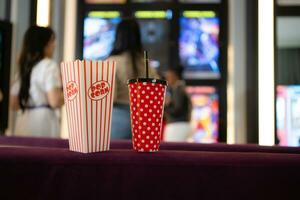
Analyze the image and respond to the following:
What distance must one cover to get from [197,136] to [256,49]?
1.11 meters

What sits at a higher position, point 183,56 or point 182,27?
point 182,27

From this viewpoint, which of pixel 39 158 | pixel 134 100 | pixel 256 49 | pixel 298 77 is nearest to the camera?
pixel 39 158

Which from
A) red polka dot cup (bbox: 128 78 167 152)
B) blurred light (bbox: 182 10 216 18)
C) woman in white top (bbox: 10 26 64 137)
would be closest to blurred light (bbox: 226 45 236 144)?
blurred light (bbox: 182 10 216 18)

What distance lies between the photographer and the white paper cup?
759mm

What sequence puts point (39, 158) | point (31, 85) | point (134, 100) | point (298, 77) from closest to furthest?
1. point (39, 158)
2. point (134, 100)
3. point (31, 85)
4. point (298, 77)

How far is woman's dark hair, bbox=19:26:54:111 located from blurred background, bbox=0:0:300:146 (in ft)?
6.33

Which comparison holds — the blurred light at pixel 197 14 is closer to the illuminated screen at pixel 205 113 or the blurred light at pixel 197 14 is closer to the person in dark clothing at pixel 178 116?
the illuminated screen at pixel 205 113

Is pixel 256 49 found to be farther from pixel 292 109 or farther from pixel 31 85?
pixel 31 85

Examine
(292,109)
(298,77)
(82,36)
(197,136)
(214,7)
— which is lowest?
(197,136)

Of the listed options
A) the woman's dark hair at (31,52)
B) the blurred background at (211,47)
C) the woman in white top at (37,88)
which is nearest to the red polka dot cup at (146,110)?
the woman in white top at (37,88)

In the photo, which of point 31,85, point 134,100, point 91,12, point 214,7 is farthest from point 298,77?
point 134,100

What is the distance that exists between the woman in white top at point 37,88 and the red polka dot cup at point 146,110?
1451 millimetres

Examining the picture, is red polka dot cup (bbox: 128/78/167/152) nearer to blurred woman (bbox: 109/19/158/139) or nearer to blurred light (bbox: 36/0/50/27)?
blurred woman (bbox: 109/19/158/139)

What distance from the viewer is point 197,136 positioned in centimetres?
445
